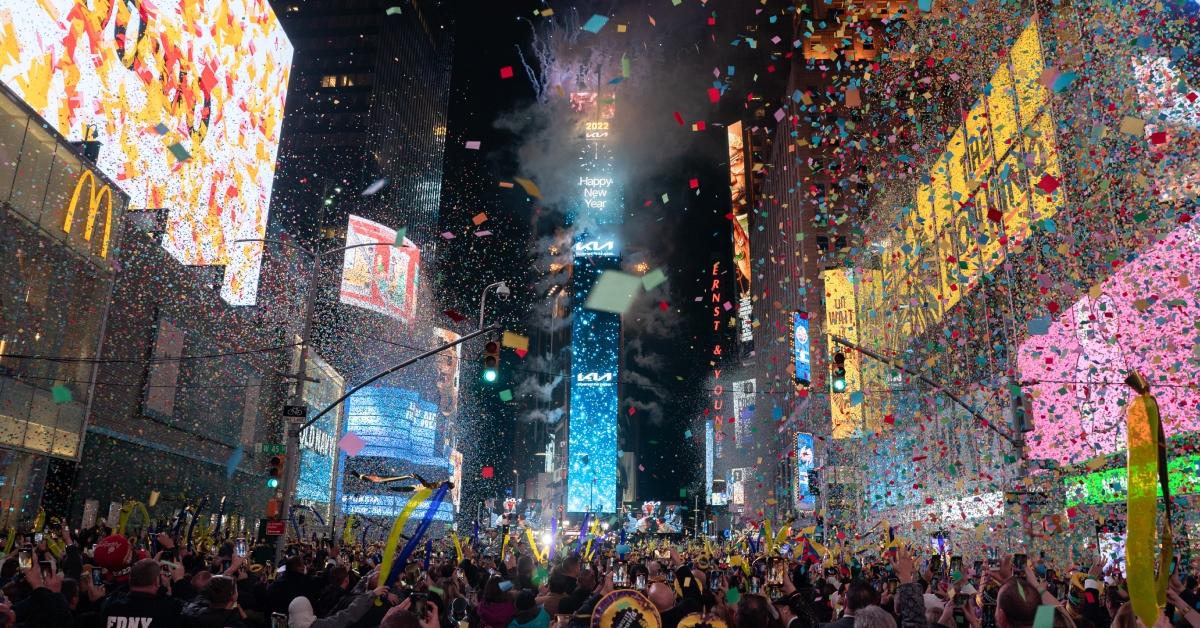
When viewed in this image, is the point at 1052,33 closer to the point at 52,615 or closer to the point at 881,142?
the point at 881,142

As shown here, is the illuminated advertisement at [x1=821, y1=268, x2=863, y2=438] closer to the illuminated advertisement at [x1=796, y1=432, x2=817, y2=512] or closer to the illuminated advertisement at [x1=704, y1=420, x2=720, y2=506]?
the illuminated advertisement at [x1=796, y1=432, x2=817, y2=512]

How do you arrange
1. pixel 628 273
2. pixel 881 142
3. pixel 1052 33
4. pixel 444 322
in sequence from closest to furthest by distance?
1. pixel 1052 33
2. pixel 881 142
3. pixel 444 322
4. pixel 628 273

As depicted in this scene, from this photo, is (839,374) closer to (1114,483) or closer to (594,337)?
(1114,483)

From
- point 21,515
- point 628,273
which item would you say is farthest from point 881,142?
point 628,273

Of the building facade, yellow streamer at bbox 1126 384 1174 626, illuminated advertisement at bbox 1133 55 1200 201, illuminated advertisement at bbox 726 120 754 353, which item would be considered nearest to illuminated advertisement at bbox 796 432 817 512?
illuminated advertisement at bbox 1133 55 1200 201

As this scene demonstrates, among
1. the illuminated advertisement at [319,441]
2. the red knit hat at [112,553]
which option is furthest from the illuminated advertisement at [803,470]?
the red knit hat at [112,553]

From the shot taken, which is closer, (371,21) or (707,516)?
(371,21)

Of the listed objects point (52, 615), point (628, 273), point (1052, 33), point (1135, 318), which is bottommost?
point (52, 615)

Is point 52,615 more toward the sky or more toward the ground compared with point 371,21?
more toward the ground
